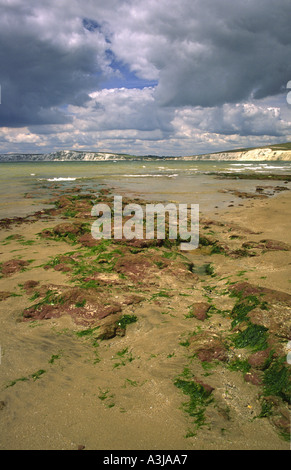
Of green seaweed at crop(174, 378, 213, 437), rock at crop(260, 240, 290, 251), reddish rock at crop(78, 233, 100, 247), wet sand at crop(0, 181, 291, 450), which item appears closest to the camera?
wet sand at crop(0, 181, 291, 450)

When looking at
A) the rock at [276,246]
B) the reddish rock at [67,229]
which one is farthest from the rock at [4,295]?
the rock at [276,246]

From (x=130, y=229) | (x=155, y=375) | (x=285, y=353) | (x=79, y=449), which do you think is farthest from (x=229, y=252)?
(x=79, y=449)

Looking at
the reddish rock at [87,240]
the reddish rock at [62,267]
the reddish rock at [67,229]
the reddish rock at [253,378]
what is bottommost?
the reddish rock at [253,378]

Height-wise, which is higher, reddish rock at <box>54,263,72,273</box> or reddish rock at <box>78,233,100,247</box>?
reddish rock at <box>78,233,100,247</box>

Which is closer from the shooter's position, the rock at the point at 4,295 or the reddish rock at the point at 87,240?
the rock at the point at 4,295

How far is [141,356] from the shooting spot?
4109 millimetres

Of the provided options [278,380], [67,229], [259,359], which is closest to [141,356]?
[259,359]

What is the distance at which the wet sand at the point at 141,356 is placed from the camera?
2.94 metres

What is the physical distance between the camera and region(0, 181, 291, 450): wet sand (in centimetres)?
294

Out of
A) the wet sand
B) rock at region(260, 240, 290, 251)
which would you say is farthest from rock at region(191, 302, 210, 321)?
rock at region(260, 240, 290, 251)

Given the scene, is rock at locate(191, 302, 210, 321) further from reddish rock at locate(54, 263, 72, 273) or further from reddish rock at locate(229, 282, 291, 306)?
reddish rock at locate(54, 263, 72, 273)

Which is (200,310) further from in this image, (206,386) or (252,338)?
(206,386)

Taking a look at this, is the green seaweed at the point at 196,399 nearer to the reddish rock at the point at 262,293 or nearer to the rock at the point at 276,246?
the reddish rock at the point at 262,293

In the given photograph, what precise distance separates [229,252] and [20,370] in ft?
21.5
